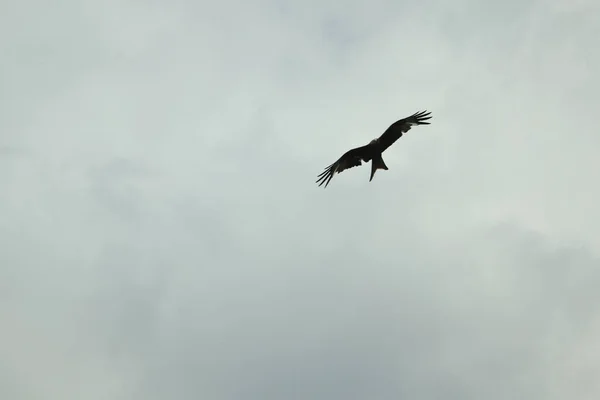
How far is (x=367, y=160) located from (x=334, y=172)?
6.75ft

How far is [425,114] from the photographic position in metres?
106

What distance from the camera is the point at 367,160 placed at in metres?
108

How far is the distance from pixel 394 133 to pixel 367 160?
2720mm

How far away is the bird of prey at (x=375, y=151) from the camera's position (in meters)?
106

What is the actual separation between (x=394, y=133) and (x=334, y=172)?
14.6 ft

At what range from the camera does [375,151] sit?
107500mm

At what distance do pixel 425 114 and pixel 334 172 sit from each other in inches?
258

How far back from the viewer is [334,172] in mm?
108375

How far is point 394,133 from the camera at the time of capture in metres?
107

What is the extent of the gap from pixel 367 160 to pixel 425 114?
4698mm

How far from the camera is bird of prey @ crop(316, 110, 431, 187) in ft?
349

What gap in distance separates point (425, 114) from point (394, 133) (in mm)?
2116
